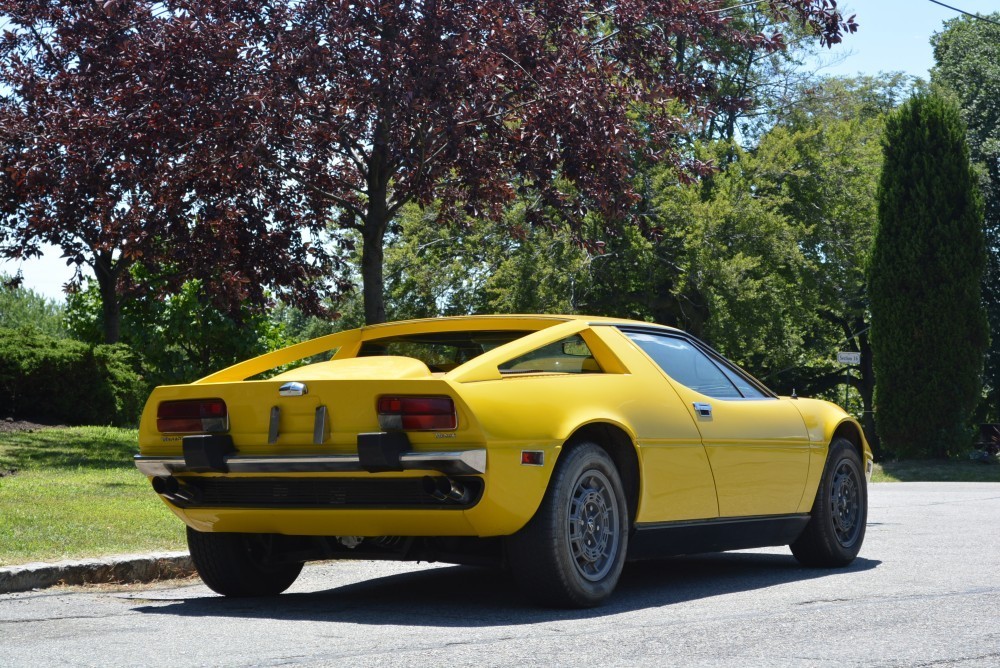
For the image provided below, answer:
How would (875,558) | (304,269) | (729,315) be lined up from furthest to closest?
(729,315)
(304,269)
(875,558)

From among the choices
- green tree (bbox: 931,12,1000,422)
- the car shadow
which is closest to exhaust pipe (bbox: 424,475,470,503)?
the car shadow

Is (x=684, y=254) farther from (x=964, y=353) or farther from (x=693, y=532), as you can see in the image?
(x=693, y=532)

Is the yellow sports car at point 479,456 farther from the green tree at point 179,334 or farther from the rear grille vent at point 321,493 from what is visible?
the green tree at point 179,334

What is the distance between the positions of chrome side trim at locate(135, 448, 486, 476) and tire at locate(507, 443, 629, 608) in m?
0.47

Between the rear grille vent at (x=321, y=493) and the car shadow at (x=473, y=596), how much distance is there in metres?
0.51

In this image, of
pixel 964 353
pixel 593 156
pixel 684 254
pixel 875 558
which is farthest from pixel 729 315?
pixel 875 558

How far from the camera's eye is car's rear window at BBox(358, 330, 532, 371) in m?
6.95

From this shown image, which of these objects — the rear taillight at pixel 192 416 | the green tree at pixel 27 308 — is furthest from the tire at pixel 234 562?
the green tree at pixel 27 308

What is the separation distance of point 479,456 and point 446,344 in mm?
1617

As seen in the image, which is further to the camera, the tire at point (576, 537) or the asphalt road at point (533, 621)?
the tire at point (576, 537)

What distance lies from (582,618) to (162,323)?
3005 centimetres

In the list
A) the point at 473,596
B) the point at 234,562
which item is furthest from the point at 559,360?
the point at 234,562

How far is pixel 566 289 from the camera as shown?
3162 centimetres

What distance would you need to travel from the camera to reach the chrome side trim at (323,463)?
5.52 m
